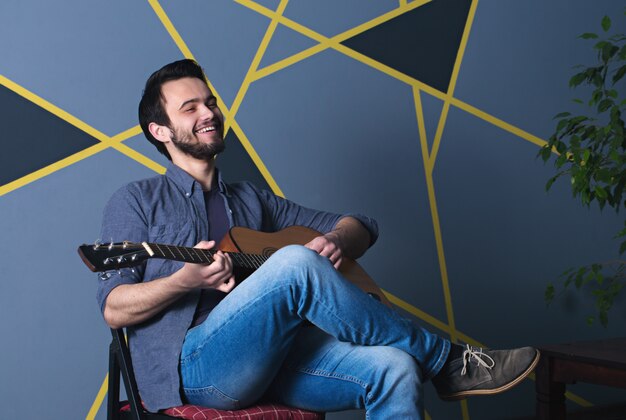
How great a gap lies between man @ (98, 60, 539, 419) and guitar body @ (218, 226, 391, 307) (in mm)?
103

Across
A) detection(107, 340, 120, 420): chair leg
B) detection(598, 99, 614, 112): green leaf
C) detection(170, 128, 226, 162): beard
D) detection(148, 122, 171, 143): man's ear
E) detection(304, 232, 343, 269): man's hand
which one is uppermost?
detection(598, 99, 614, 112): green leaf

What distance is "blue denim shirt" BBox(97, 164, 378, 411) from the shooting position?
5.45ft

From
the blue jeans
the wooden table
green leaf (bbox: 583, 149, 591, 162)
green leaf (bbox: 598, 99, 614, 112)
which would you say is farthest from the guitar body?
green leaf (bbox: 598, 99, 614, 112)

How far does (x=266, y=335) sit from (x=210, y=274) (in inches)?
7.4

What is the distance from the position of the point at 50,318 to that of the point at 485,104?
205 cm

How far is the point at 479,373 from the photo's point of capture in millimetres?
1660

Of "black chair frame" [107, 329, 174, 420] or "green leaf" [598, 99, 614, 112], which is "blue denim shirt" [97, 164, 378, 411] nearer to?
"black chair frame" [107, 329, 174, 420]

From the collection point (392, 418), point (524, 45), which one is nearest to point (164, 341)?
point (392, 418)

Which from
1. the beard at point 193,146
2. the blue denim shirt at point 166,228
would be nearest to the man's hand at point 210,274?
the blue denim shirt at point 166,228

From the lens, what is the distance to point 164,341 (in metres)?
1.67

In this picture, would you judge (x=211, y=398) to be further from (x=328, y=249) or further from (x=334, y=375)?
(x=328, y=249)

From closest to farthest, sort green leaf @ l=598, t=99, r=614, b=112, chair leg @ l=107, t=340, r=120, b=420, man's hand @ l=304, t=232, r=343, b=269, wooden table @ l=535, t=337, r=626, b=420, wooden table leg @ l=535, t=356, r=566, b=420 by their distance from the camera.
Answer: chair leg @ l=107, t=340, r=120, b=420 < man's hand @ l=304, t=232, r=343, b=269 < wooden table @ l=535, t=337, r=626, b=420 < wooden table leg @ l=535, t=356, r=566, b=420 < green leaf @ l=598, t=99, r=614, b=112

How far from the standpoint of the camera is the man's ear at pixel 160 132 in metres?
2.06

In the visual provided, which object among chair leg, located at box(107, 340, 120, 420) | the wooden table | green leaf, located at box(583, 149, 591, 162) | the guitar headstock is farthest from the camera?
green leaf, located at box(583, 149, 591, 162)
